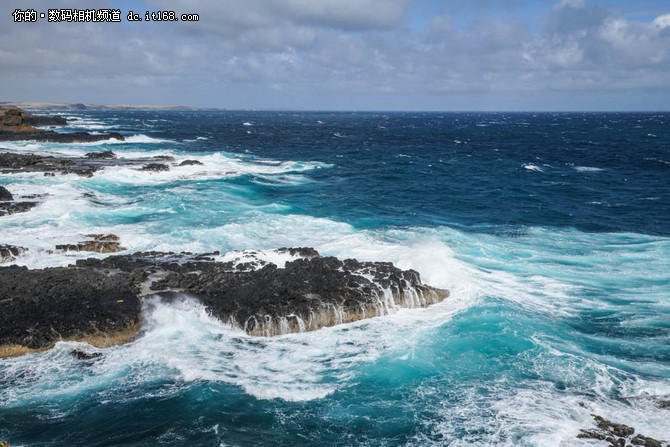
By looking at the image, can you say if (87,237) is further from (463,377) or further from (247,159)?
(247,159)

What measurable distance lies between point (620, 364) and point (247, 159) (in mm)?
57652

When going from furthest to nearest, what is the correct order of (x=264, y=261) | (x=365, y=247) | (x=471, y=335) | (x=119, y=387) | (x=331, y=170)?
(x=331, y=170) → (x=365, y=247) → (x=264, y=261) → (x=471, y=335) → (x=119, y=387)

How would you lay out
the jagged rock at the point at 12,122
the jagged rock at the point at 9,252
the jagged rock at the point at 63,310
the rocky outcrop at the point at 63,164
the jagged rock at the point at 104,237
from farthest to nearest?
the jagged rock at the point at 12,122
the rocky outcrop at the point at 63,164
the jagged rock at the point at 104,237
the jagged rock at the point at 9,252
the jagged rock at the point at 63,310

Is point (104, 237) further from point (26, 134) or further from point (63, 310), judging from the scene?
point (26, 134)

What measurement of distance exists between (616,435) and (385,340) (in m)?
7.82

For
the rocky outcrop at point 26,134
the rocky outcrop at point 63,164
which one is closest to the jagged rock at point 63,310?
the rocky outcrop at point 63,164

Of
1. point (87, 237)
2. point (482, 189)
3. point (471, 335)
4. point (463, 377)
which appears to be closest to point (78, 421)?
point (463, 377)

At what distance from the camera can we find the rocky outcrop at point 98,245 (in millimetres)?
25441

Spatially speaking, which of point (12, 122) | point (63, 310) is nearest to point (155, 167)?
point (63, 310)

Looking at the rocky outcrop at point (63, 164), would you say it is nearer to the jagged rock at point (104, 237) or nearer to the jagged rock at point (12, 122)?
the jagged rock at point (104, 237)

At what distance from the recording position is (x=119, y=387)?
48.6ft

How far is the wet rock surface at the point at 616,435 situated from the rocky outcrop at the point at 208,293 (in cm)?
904

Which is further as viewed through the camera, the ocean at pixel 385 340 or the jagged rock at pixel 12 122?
the jagged rock at pixel 12 122

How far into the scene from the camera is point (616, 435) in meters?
12.4
